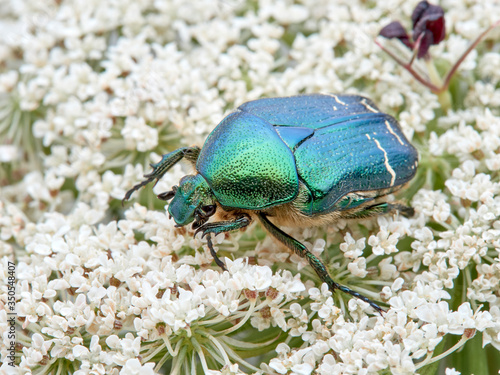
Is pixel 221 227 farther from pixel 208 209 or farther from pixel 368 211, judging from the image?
pixel 368 211

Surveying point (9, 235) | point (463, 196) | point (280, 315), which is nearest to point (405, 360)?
point (280, 315)

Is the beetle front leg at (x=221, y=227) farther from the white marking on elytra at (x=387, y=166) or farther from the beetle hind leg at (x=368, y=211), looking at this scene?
the white marking on elytra at (x=387, y=166)

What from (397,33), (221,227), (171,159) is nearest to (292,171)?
(221,227)

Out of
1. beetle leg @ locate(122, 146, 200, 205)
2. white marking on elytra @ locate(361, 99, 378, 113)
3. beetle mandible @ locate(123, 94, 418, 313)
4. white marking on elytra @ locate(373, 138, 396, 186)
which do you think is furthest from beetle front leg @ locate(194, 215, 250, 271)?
white marking on elytra @ locate(361, 99, 378, 113)

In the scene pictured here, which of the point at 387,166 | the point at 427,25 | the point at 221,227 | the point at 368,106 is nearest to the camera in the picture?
the point at 221,227

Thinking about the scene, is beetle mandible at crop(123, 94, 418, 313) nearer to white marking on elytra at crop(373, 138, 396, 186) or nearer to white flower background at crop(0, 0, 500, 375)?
white marking on elytra at crop(373, 138, 396, 186)

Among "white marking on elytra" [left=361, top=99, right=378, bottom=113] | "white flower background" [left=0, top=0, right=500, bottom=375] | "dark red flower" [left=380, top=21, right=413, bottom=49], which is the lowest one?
"white flower background" [left=0, top=0, right=500, bottom=375]
